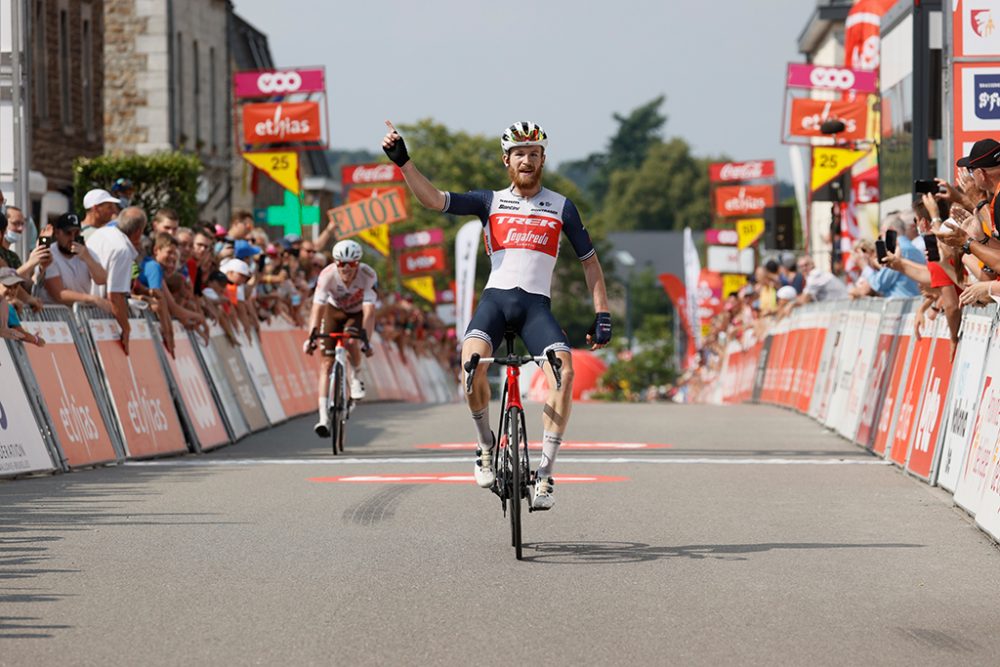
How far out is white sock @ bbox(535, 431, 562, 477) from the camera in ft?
33.5

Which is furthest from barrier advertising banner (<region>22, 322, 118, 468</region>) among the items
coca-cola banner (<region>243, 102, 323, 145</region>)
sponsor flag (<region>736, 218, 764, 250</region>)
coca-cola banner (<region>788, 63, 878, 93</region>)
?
sponsor flag (<region>736, 218, 764, 250</region>)

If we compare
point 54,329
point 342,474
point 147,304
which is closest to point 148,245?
point 147,304

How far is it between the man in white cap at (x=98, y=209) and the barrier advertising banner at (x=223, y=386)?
214 centimetres

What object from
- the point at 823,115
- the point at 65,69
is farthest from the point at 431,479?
the point at 65,69

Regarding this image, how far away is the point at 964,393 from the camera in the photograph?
12672 millimetres

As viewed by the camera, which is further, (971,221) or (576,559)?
(971,221)

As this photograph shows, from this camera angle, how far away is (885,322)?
17.5m

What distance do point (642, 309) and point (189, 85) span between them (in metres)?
103

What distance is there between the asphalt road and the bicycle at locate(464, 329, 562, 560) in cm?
27

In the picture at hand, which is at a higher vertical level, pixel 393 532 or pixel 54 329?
pixel 54 329

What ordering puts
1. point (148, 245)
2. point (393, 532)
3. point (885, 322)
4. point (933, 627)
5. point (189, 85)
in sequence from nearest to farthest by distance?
point (933, 627) < point (393, 532) < point (885, 322) < point (148, 245) < point (189, 85)

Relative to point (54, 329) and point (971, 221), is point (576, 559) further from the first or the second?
point (54, 329)

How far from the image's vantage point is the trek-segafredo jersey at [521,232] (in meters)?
10.5

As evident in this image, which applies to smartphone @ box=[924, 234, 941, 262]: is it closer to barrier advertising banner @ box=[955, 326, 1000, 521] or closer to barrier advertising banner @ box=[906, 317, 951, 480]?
barrier advertising banner @ box=[955, 326, 1000, 521]
